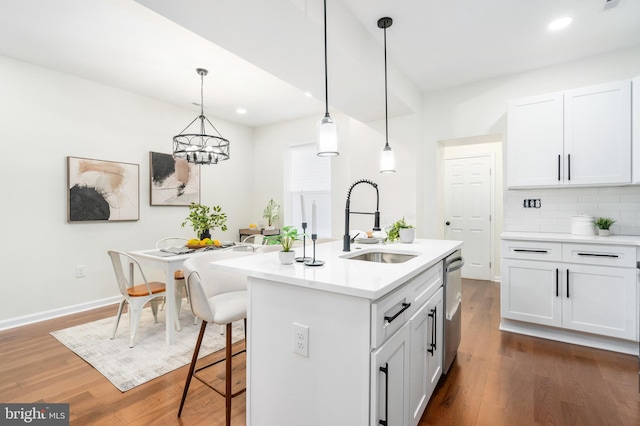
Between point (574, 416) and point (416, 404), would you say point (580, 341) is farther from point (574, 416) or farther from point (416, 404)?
point (416, 404)

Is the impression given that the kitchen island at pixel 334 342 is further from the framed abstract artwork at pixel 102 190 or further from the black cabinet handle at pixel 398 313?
the framed abstract artwork at pixel 102 190

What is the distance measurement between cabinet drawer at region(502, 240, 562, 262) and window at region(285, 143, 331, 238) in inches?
109

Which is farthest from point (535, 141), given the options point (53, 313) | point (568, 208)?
point (53, 313)

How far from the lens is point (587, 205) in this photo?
3270 mm

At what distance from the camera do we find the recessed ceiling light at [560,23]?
2592mm

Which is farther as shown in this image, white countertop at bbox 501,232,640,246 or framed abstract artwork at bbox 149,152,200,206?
framed abstract artwork at bbox 149,152,200,206

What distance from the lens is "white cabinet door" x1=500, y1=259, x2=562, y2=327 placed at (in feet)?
9.47

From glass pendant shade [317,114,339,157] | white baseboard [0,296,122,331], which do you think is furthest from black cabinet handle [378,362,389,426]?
white baseboard [0,296,122,331]

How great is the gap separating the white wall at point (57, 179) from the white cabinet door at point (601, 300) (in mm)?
5014

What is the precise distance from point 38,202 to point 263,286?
11.6ft

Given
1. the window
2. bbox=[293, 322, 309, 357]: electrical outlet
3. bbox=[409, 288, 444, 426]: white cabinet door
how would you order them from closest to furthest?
bbox=[293, 322, 309, 357]: electrical outlet
bbox=[409, 288, 444, 426]: white cabinet door
the window

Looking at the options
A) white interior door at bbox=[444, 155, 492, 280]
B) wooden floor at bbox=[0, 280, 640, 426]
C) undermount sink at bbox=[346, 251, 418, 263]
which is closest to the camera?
wooden floor at bbox=[0, 280, 640, 426]

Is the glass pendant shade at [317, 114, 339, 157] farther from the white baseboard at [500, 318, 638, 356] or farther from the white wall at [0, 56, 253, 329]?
the white wall at [0, 56, 253, 329]

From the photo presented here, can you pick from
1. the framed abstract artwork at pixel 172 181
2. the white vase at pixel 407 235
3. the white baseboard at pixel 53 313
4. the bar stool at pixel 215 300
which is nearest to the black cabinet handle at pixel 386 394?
the bar stool at pixel 215 300
